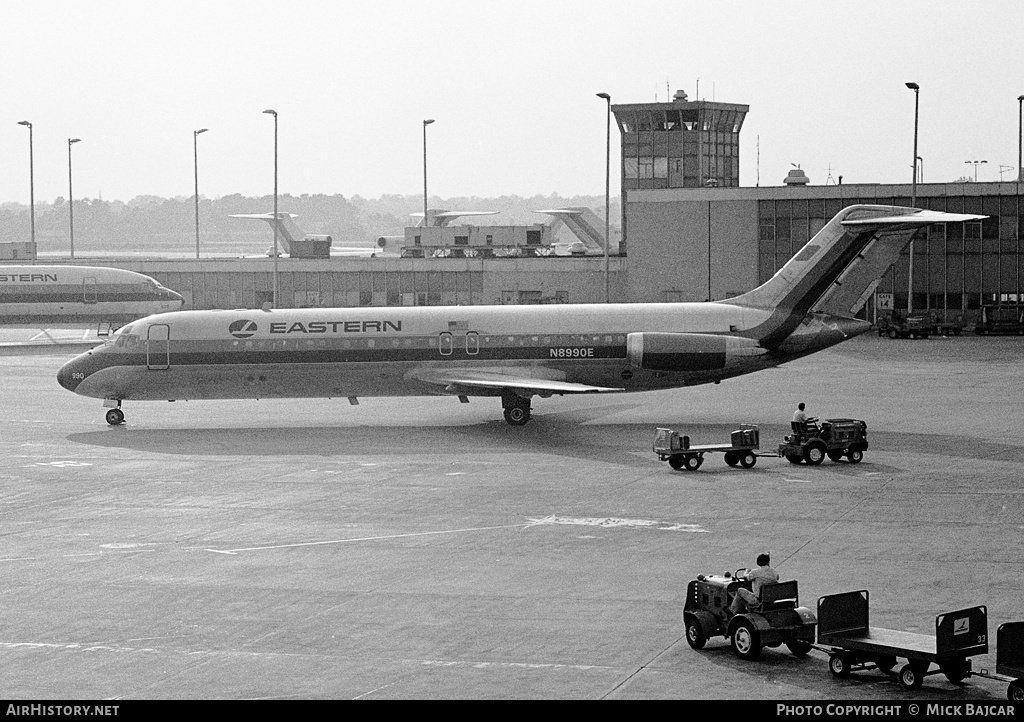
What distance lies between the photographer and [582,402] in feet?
165

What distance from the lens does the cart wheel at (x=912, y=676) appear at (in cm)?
1750

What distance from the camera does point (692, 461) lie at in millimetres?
35375

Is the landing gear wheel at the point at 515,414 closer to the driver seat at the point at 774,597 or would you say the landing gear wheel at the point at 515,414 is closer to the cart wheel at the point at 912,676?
the driver seat at the point at 774,597

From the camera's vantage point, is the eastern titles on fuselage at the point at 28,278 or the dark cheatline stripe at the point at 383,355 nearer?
the dark cheatline stripe at the point at 383,355

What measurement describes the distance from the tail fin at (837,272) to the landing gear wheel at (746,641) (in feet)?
85.1

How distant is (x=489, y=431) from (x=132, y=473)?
11311 mm

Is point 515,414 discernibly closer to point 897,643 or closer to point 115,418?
point 115,418

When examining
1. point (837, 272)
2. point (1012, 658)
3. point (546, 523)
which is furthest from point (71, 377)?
point (1012, 658)

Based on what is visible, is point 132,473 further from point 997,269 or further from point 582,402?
point 997,269

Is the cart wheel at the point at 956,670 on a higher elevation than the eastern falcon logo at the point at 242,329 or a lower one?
lower

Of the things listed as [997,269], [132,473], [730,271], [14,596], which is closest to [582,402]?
[132,473]

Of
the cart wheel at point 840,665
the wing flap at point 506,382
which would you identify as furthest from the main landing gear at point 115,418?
the cart wheel at point 840,665

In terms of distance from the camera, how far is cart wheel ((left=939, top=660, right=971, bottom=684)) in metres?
17.3

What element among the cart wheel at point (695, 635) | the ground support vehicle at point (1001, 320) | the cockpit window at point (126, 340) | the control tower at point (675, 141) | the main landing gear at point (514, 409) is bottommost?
the cart wheel at point (695, 635)
